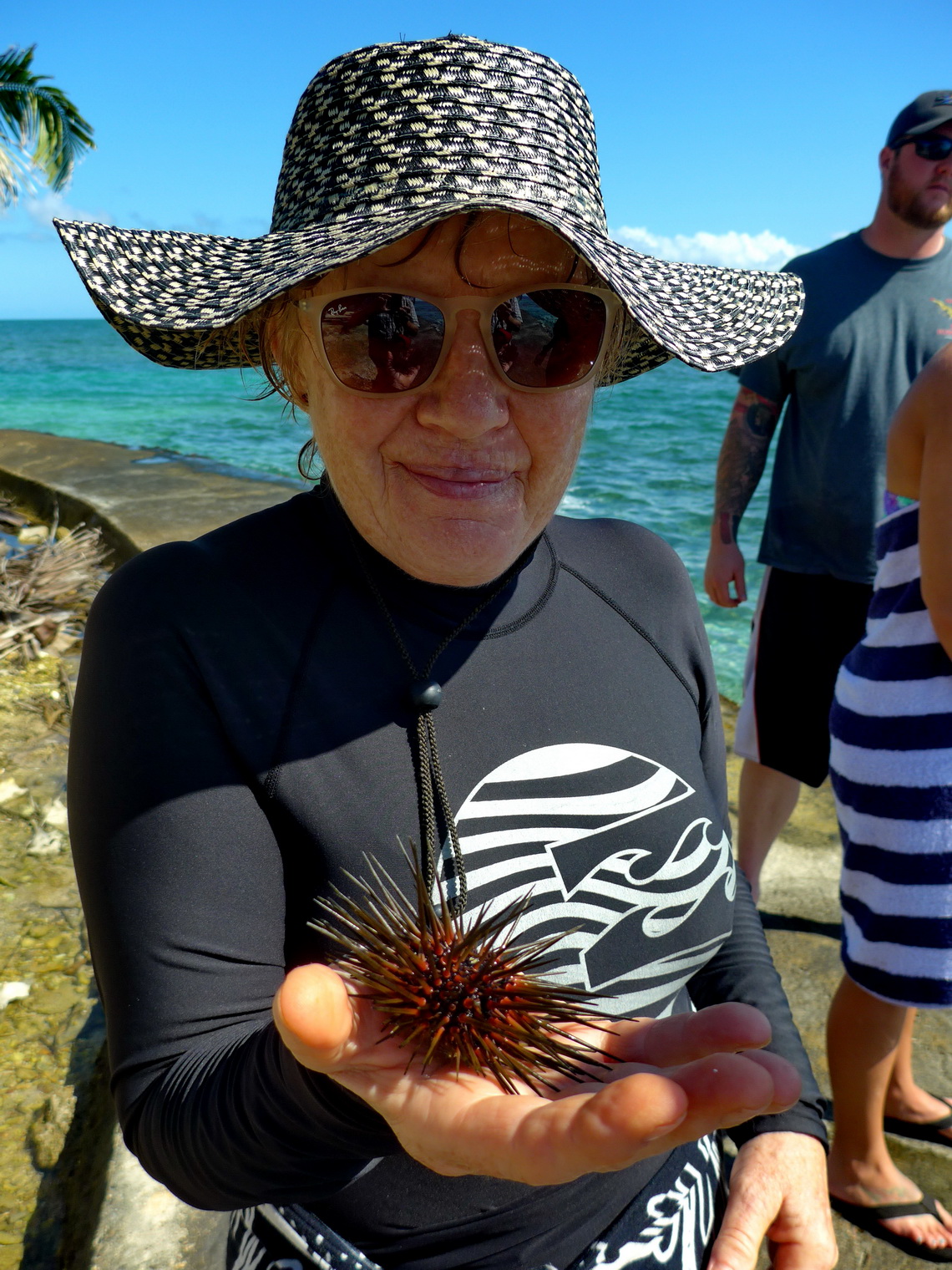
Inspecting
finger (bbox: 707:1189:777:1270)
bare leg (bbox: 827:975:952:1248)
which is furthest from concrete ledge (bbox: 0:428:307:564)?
finger (bbox: 707:1189:777:1270)

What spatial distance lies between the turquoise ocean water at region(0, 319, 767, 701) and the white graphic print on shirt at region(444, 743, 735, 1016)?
3.00 ft

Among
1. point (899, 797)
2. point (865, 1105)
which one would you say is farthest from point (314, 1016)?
point (865, 1105)

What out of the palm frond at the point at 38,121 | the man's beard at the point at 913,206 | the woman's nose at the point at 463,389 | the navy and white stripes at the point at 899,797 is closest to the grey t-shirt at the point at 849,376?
the man's beard at the point at 913,206

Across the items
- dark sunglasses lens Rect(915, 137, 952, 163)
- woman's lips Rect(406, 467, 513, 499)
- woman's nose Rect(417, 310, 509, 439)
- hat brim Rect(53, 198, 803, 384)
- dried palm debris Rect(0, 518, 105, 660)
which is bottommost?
dried palm debris Rect(0, 518, 105, 660)

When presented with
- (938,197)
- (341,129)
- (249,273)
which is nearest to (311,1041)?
(249,273)

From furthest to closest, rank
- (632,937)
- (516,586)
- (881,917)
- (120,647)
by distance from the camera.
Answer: (881,917), (516,586), (632,937), (120,647)

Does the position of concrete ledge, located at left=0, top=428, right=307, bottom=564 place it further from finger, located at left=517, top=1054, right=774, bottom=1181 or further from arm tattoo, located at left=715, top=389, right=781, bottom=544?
finger, located at left=517, top=1054, right=774, bottom=1181

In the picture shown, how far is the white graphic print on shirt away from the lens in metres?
1.41

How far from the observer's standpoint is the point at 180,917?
1.22 meters

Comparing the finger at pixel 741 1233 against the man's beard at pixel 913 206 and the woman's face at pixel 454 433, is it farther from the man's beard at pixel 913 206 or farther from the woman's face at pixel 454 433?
the man's beard at pixel 913 206

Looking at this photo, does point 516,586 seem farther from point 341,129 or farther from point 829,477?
point 829,477

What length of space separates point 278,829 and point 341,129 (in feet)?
3.45

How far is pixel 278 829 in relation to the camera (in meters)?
1.34

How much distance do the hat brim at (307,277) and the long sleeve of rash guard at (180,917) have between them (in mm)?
480
